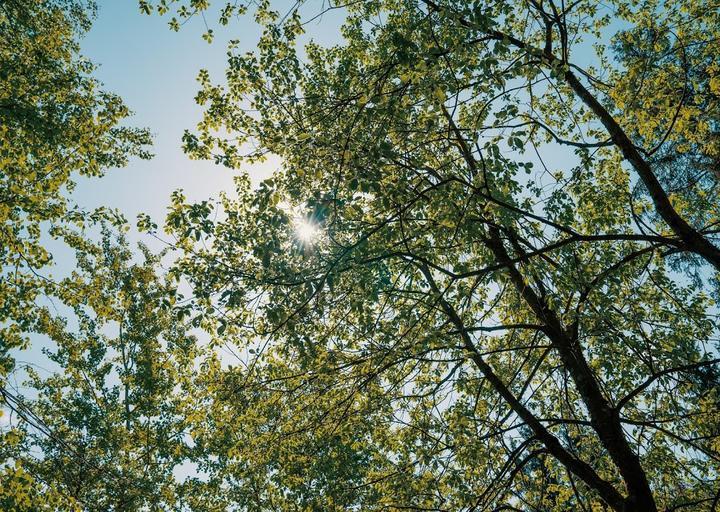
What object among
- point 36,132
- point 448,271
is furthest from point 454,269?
point 36,132

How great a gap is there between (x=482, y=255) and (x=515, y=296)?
122cm

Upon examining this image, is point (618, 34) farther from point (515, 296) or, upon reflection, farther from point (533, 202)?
point (515, 296)

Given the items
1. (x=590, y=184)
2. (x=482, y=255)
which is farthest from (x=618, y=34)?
(x=482, y=255)

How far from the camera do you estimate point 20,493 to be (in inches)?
193

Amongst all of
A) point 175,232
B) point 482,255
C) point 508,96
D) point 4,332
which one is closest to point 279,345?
point 175,232

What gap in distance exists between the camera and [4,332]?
7.46 m

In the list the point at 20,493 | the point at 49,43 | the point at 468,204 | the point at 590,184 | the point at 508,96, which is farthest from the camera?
the point at 49,43

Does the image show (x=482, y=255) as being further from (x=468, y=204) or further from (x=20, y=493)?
(x=20, y=493)

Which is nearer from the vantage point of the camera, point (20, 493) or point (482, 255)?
point (20, 493)

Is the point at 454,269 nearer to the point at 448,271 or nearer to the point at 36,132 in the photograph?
the point at 448,271

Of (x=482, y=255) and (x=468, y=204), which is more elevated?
(x=482, y=255)

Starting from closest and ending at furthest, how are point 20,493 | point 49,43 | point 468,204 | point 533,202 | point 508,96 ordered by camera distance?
point 468,204, point 20,493, point 508,96, point 533,202, point 49,43

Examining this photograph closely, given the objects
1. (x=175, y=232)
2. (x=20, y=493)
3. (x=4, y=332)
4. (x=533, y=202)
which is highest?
(x=533, y=202)

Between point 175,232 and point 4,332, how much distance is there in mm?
4088
